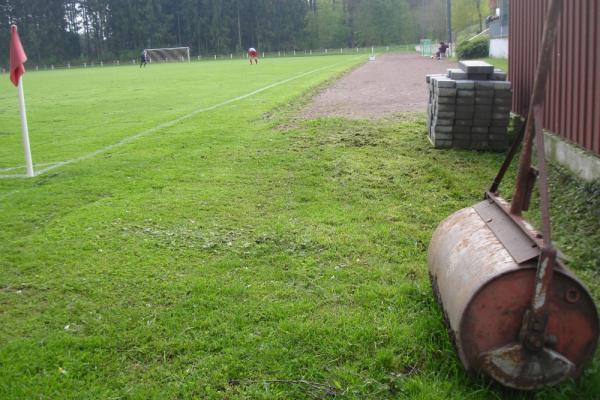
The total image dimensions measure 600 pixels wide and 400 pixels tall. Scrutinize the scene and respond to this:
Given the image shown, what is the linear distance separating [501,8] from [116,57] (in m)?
78.2

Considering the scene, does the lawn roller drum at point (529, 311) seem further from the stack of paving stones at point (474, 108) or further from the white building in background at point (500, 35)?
the white building in background at point (500, 35)

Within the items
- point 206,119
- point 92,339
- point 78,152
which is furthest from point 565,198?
point 206,119

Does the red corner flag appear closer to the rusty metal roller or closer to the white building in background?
the rusty metal roller

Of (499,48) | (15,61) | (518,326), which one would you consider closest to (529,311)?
(518,326)

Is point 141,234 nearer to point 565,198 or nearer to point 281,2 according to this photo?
point 565,198

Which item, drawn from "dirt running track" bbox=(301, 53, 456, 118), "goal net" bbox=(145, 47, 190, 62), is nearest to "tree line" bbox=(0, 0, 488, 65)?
"goal net" bbox=(145, 47, 190, 62)

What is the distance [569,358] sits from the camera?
3416mm

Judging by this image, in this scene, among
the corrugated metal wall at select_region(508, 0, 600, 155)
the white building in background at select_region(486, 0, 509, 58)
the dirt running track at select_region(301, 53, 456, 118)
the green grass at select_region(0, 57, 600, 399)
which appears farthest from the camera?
the white building in background at select_region(486, 0, 509, 58)

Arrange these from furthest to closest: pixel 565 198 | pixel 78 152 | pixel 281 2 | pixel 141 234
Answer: pixel 281 2
pixel 78 152
pixel 565 198
pixel 141 234

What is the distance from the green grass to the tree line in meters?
102

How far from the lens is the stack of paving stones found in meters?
10.4

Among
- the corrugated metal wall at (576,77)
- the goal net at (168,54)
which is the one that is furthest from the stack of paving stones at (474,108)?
the goal net at (168,54)

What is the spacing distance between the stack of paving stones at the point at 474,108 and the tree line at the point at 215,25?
10044cm

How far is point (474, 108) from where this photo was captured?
34.4ft
